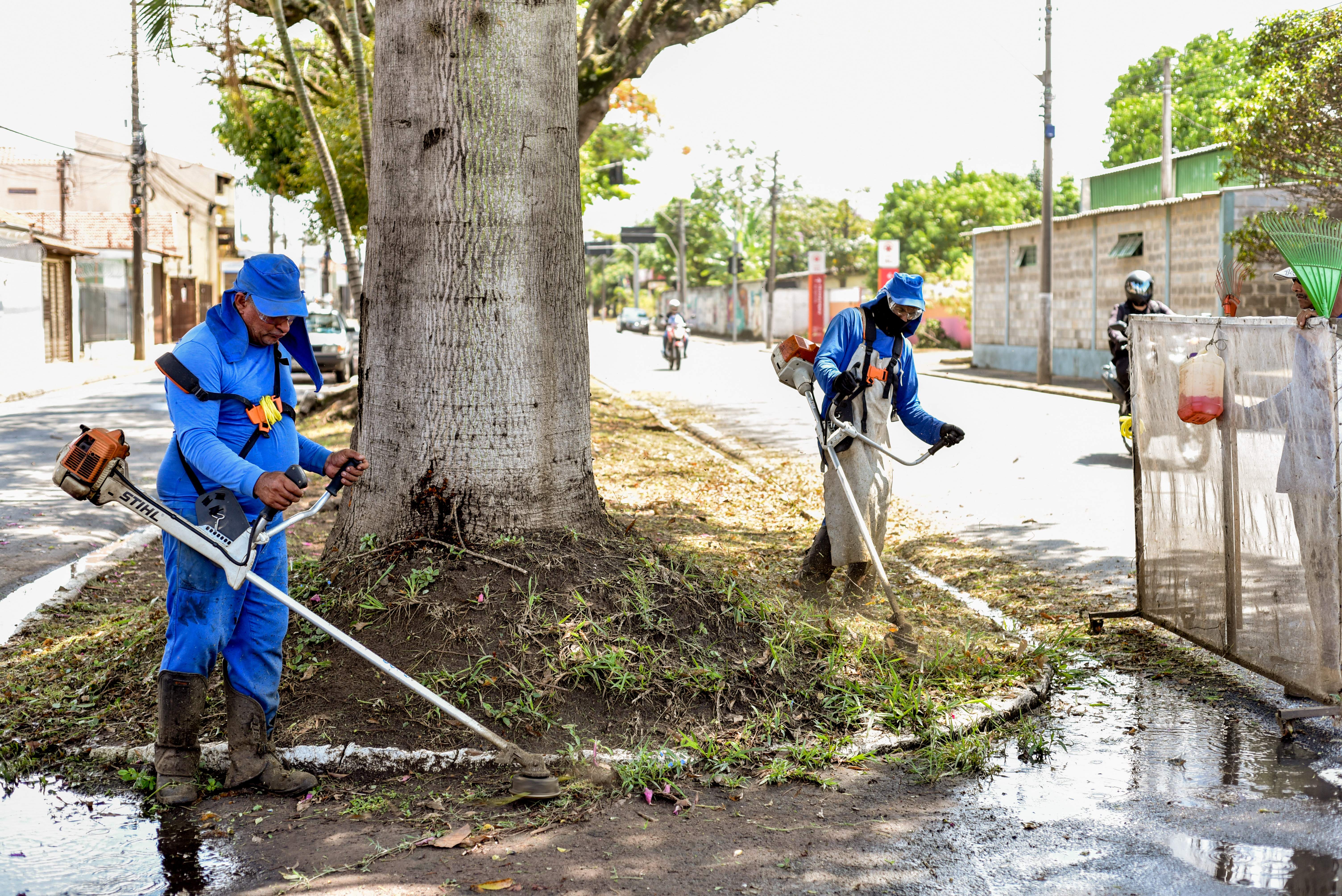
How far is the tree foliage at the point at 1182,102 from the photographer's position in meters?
60.5

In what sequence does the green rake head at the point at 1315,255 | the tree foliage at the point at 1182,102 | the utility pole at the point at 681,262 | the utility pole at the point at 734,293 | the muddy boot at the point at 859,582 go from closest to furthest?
the green rake head at the point at 1315,255
the muddy boot at the point at 859,582
the utility pole at the point at 734,293
the tree foliage at the point at 1182,102
the utility pole at the point at 681,262

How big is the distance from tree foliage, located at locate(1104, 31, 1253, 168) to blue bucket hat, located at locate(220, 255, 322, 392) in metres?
61.8

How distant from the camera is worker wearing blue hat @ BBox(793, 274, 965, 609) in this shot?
5.95 meters

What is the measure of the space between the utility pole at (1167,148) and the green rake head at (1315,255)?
993 inches

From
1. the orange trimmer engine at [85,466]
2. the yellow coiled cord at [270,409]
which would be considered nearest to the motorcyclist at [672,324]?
the yellow coiled cord at [270,409]

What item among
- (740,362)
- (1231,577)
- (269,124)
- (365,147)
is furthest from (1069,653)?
(740,362)

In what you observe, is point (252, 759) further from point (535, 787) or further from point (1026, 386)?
point (1026, 386)

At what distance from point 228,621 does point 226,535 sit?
1.09 ft

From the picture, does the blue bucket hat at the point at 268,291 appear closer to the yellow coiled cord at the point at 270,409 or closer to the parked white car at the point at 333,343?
the yellow coiled cord at the point at 270,409

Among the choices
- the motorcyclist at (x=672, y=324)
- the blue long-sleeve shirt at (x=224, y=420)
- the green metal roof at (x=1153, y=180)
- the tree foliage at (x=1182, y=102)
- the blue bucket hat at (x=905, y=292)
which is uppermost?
the tree foliage at (x=1182, y=102)

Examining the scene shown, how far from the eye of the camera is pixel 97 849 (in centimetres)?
360

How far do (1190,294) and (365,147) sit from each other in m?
16.8

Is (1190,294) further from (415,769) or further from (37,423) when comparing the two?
(415,769)

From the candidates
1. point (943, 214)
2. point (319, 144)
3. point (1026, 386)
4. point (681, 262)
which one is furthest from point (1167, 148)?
point (681, 262)
